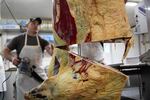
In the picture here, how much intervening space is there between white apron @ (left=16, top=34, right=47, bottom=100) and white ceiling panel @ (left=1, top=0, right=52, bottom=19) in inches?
107

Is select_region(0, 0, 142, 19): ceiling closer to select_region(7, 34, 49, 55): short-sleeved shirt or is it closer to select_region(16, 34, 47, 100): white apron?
select_region(7, 34, 49, 55): short-sleeved shirt

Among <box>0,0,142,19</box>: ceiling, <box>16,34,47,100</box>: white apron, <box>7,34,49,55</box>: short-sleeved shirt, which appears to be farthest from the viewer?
<box>0,0,142,19</box>: ceiling

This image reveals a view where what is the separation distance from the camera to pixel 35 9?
6.04 meters

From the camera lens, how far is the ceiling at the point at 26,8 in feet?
19.0

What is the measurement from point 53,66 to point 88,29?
0.28 metres

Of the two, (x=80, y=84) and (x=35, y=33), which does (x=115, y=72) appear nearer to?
(x=80, y=84)

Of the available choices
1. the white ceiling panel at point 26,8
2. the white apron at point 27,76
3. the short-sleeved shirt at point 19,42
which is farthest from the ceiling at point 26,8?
the white apron at point 27,76

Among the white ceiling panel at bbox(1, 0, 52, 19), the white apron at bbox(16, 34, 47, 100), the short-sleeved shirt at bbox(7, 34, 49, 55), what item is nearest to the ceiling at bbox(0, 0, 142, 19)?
the white ceiling panel at bbox(1, 0, 52, 19)

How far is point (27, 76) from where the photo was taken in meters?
2.87

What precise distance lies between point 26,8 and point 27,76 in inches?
134

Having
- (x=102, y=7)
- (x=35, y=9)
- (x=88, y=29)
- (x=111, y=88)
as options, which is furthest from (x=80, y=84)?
(x=35, y=9)

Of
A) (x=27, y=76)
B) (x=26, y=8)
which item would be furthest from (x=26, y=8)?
(x=27, y=76)

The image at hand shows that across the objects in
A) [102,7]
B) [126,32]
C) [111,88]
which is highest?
[102,7]

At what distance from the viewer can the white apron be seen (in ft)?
9.26
